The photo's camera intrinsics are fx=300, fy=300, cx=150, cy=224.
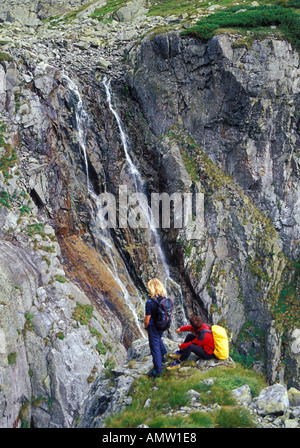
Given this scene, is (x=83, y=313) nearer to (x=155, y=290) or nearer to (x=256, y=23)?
(x=155, y=290)

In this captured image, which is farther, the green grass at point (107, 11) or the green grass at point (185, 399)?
the green grass at point (107, 11)

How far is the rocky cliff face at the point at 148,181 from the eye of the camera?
1426 cm

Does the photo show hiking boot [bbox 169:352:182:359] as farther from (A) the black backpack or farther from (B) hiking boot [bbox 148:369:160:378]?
(A) the black backpack

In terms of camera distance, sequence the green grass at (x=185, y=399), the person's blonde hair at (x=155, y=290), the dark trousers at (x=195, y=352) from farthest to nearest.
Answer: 1. the dark trousers at (x=195, y=352)
2. the person's blonde hair at (x=155, y=290)
3. the green grass at (x=185, y=399)

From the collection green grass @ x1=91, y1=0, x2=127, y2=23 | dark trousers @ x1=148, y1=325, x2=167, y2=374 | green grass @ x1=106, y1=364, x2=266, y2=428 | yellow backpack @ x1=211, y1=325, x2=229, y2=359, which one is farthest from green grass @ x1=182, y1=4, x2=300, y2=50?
green grass @ x1=106, y1=364, x2=266, y2=428

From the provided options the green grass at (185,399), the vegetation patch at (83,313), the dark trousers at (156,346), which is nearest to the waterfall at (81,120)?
the vegetation patch at (83,313)

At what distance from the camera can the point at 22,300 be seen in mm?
12133

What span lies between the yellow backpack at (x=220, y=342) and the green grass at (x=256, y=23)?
20.9 metres

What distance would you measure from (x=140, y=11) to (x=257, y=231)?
29.0m

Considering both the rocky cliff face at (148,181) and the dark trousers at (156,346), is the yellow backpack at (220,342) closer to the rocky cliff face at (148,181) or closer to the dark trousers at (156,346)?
the dark trousers at (156,346)

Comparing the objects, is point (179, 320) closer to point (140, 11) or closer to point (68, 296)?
point (68, 296)

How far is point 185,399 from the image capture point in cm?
608
